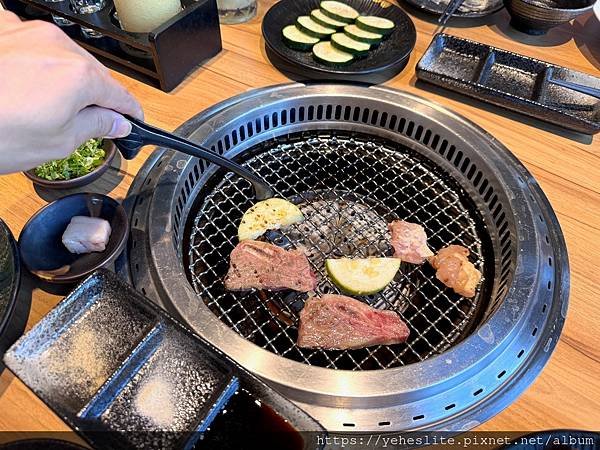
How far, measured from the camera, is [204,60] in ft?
8.05

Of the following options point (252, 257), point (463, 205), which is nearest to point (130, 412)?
point (252, 257)

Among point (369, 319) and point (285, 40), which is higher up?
point (285, 40)

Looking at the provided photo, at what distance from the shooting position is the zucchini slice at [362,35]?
7.83 feet

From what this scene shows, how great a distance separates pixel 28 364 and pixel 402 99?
1823 millimetres

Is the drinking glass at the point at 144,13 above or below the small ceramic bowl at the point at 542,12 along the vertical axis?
above

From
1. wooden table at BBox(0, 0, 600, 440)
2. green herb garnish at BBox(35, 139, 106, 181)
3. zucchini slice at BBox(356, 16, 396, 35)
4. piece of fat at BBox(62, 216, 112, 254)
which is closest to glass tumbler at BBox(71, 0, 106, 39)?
wooden table at BBox(0, 0, 600, 440)

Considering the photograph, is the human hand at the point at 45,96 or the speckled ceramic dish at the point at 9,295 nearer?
the human hand at the point at 45,96

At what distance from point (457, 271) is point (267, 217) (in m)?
0.77

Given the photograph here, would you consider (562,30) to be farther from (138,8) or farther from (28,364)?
(28,364)

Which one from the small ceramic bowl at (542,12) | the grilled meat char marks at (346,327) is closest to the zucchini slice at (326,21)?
the small ceramic bowl at (542,12)

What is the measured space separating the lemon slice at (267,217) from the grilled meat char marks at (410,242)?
0.40 metres

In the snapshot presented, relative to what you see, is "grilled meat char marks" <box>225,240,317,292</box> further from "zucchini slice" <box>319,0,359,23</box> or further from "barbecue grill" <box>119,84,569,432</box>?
"zucchini slice" <box>319,0,359,23</box>

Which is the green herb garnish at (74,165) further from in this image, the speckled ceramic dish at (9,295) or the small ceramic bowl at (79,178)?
the speckled ceramic dish at (9,295)

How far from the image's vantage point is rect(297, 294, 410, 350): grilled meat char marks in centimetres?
161
